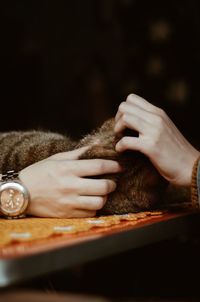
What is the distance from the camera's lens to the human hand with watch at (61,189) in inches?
36.9

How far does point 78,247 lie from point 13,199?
309 mm

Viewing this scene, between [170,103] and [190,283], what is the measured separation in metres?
2.02

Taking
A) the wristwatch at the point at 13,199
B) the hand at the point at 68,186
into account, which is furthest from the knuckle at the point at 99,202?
the wristwatch at the point at 13,199

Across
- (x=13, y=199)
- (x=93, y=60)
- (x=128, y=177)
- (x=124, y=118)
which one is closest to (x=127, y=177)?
(x=128, y=177)

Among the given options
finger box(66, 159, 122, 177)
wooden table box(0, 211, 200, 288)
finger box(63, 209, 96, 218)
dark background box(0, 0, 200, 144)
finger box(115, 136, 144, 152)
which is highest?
dark background box(0, 0, 200, 144)

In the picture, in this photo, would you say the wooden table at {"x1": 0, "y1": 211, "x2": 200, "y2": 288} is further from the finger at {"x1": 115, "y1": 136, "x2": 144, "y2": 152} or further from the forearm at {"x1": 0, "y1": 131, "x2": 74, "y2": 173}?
the forearm at {"x1": 0, "y1": 131, "x2": 74, "y2": 173}

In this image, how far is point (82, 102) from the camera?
3.66 metres

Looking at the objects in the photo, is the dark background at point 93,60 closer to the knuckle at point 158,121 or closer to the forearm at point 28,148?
the forearm at point 28,148

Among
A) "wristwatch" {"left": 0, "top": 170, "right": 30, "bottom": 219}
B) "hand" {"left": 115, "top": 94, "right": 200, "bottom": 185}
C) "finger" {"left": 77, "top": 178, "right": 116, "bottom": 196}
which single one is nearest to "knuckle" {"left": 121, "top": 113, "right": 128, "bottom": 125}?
"hand" {"left": 115, "top": 94, "right": 200, "bottom": 185}

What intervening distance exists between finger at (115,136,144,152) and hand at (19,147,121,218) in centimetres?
3

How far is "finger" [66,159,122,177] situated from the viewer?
936 mm

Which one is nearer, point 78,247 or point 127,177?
point 78,247

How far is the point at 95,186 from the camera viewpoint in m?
0.94

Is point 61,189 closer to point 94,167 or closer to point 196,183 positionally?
point 94,167
